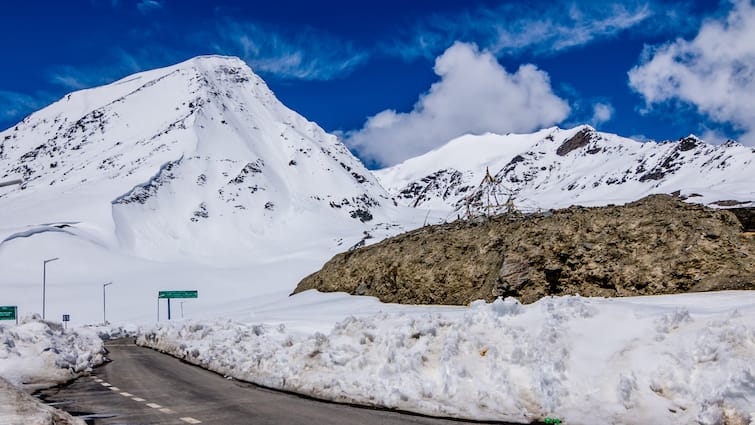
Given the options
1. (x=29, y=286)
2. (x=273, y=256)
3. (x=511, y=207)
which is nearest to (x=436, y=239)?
(x=511, y=207)

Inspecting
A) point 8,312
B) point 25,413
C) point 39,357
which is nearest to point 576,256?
point 25,413

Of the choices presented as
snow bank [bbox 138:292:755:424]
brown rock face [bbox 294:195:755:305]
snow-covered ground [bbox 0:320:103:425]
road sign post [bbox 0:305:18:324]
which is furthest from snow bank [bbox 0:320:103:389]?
road sign post [bbox 0:305:18:324]

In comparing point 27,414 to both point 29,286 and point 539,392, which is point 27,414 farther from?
point 29,286

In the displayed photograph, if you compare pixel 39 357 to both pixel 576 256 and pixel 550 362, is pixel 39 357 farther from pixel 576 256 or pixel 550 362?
pixel 576 256

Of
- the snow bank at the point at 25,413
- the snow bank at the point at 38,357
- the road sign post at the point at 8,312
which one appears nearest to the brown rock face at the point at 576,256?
the snow bank at the point at 38,357

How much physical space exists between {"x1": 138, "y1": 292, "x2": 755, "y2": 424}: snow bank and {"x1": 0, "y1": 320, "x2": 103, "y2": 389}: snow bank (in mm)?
6793

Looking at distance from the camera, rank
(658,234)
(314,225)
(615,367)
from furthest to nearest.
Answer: (314,225), (658,234), (615,367)

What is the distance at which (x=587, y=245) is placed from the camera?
18.5m

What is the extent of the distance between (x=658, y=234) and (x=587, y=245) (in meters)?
2.05

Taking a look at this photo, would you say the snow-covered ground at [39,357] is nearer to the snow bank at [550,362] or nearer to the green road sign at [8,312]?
the snow bank at [550,362]

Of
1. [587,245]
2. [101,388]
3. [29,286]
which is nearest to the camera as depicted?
[101,388]

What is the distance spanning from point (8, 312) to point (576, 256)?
47286 millimetres

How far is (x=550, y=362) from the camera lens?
9469 millimetres

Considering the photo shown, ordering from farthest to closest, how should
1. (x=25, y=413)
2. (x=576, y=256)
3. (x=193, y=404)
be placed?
(x=576, y=256), (x=193, y=404), (x=25, y=413)
